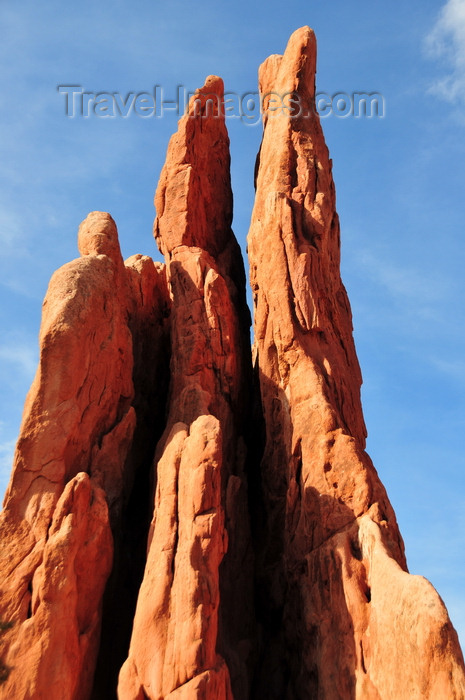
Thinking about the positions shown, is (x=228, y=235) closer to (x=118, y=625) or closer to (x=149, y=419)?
(x=149, y=419)

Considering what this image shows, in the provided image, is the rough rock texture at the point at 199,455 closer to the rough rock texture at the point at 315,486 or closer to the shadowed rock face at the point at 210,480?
the shadowed rock face at the point at 210,480

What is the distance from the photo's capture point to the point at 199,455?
60.1 ft

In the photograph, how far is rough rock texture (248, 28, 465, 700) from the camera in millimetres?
16219

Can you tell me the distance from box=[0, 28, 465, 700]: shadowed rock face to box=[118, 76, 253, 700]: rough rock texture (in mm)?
58

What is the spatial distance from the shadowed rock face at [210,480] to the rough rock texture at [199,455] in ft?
0.19

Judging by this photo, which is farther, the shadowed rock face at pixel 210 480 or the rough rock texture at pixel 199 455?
the shadowed rock face at pixel 210 480

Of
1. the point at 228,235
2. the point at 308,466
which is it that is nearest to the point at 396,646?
the point at 308,466

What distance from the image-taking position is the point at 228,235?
29.1 metres

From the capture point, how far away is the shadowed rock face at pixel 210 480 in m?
16.2

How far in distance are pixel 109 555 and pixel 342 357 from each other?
30.8 ft

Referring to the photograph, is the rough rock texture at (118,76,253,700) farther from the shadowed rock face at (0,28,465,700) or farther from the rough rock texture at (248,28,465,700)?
the rough rock texture at (248,28,465,700)

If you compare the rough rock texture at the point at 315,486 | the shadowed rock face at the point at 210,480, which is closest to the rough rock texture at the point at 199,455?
the shadowed rock face at the point at 210,480

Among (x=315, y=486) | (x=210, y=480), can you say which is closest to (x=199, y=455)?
(x=210, y=480)

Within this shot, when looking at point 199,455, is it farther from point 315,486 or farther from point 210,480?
point 315,486
